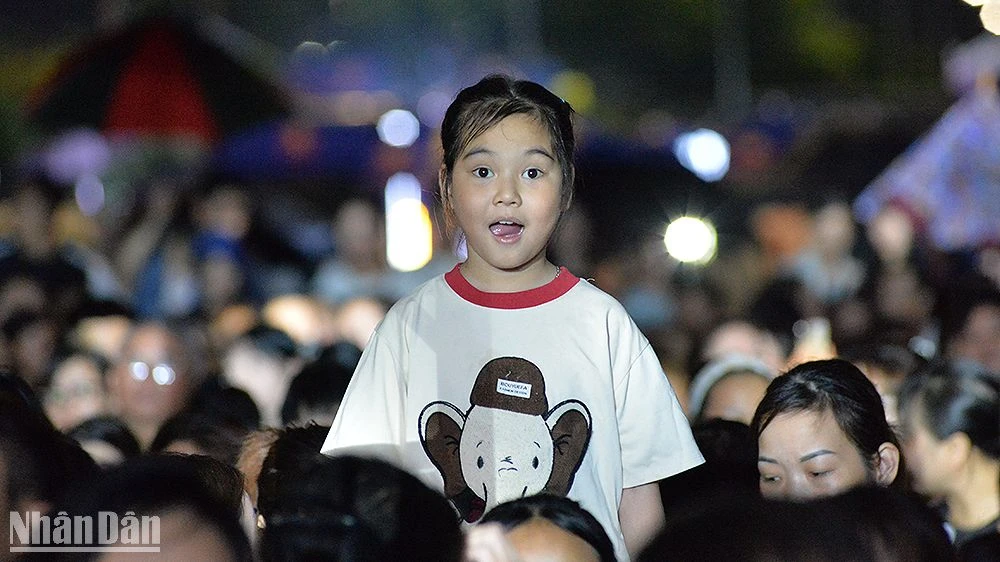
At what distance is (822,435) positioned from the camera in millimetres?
3857

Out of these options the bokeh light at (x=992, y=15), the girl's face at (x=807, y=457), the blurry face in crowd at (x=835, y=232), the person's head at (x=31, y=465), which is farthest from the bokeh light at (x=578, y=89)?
the person's head at (x=31, y=465)

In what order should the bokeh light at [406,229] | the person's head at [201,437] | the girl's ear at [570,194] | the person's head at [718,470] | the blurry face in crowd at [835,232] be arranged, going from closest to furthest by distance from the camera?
the girl's ear at [570,194] → the person's head at [718,470] → the person's head at [201,437] → the blurry face in crowd at [835,232] → the bokeh light at [406,229]

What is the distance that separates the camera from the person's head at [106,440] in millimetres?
4754

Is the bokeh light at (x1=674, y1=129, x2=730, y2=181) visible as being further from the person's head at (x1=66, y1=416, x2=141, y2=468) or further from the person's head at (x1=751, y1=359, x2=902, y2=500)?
the person's head at (x1=751, y1=359, x2=902, y2=500)

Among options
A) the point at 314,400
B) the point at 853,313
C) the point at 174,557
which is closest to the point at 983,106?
the point at 853,313

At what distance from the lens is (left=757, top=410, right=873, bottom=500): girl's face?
3.81 meters

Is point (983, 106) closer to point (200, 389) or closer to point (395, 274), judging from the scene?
point (395, 274)

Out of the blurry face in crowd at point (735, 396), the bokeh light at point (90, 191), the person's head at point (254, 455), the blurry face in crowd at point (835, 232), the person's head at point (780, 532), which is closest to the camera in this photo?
the person's head at point (780, 532)

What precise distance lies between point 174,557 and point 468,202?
1.56m

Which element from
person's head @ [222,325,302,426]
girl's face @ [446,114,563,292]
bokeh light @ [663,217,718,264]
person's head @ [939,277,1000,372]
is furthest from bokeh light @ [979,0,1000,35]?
girl's face @ [446,114,563,292]

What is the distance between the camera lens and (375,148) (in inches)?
499

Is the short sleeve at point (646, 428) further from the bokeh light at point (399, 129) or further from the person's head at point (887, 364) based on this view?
the bokeh light at point (399, 129)

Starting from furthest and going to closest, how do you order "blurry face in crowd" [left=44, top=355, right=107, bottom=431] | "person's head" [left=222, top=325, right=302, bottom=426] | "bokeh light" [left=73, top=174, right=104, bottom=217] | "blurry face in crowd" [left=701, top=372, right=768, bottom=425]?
"bokeh light" [left=73, top=174, right=104, bottom=217] → "person's head" [left=222, top=325, right=302, bottom=426] → "blurry face in crowd" [left=44, top=355, right=107, bottom=431] → "blurry face in crowd" [left=701, top=372, right=768, bottom=425]

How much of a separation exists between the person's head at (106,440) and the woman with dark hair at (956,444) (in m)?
2.66
